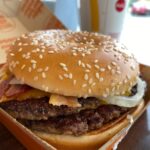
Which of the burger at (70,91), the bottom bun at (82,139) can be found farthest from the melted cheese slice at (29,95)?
the bottom bun at (82,139)

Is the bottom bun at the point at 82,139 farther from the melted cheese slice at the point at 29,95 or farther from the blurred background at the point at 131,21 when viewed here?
the blurred background at the point at 131,21

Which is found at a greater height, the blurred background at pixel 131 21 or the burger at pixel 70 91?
the burger at pixel 70 91

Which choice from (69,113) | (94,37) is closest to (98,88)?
(69,113)

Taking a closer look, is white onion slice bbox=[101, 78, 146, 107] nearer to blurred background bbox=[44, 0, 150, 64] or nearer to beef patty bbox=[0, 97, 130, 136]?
beef patty bbox=[0, 97, 130, 136]

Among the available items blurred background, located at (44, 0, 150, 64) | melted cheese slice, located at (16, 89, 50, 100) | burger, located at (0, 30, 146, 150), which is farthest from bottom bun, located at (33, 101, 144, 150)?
blurred background, located at (44, 0, 150, 64)

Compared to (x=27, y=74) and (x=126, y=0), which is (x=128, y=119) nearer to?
(x=27, y=74)
